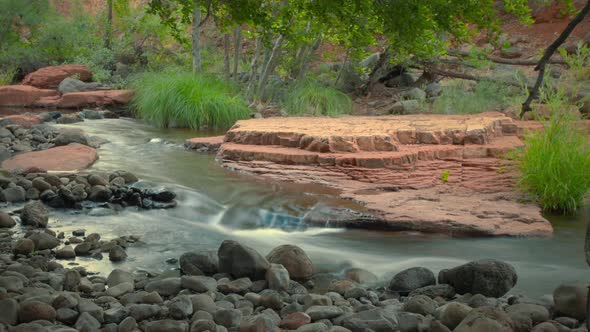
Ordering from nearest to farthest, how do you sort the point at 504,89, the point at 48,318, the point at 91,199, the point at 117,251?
the point at 48,318 → the point at 117,251 → the point at 91,199 → the point at 504,89

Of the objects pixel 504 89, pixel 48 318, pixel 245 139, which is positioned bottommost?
pixel 48 318

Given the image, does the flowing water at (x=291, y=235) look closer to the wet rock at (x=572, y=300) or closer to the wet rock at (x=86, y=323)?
the wet rock at (x=572, y=300)

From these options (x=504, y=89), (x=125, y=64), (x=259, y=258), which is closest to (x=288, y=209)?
(x=259, y=258)

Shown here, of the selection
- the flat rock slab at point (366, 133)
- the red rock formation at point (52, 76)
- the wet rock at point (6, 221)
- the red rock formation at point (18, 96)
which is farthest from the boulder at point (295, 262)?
the red rock formation at point (52, 76)

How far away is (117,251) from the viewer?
4535 millimetres

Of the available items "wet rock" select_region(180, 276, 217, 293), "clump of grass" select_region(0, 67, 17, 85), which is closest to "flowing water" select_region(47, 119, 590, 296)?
"wet rock" select_region(180, 276, 217, 293)

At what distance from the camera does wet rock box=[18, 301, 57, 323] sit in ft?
10.5

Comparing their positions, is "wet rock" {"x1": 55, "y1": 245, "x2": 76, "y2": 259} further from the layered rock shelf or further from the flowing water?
the layered rock shelf

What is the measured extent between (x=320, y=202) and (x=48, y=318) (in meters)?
2.97

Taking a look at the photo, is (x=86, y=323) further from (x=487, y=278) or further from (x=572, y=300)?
(x=572, y=300)

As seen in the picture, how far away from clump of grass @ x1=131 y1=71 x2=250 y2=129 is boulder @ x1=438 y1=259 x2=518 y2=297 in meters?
8.19

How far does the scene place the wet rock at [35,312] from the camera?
3.20 m

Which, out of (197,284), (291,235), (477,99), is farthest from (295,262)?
(477,99)

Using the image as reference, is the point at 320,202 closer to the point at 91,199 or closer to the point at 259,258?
the point at 259,258
